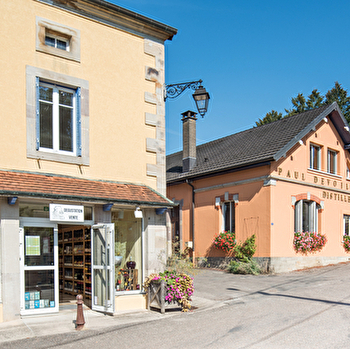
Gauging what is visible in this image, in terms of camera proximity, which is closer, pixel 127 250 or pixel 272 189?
pixel 127 250

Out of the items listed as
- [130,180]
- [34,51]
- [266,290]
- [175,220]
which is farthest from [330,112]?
[34,51]

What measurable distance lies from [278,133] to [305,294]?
934 cm

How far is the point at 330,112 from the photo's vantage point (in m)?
19.2

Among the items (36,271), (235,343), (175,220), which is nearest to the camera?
(235,343)

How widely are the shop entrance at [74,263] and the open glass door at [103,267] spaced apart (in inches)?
24.6

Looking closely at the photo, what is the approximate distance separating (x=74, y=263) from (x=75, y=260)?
0.34 ft

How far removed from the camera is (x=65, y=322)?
328 inches

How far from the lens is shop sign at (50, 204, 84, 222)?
885 centimetres

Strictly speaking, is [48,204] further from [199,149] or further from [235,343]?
[199,149]

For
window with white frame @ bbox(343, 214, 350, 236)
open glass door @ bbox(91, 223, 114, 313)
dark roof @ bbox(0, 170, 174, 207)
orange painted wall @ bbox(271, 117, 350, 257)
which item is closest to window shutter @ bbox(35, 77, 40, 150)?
dark roof @ bbox(0, 170, 174, 207)

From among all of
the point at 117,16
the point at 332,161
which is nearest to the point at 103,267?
the point at 117,16

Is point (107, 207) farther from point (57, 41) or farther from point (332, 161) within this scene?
point (332, 161)

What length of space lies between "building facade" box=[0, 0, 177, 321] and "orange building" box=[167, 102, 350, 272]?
6.95 m

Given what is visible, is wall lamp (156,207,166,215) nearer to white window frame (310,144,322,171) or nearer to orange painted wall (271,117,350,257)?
orange painted wall (271,117,350,257)
